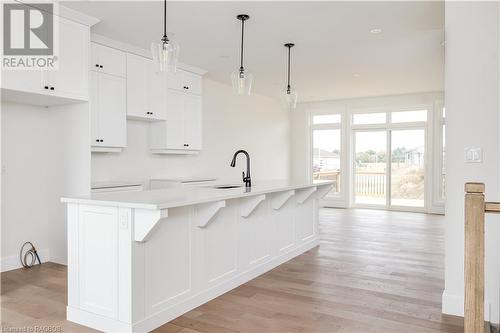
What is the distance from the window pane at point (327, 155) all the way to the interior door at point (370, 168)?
428 mm

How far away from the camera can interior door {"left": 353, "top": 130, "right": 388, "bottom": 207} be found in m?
8.87

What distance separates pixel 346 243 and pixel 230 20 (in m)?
3.23

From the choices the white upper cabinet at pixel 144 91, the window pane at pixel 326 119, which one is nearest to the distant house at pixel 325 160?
the window pane at pixel 326 119

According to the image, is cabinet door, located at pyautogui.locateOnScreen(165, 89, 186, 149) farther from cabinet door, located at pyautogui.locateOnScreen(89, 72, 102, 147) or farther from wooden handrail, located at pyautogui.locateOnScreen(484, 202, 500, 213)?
wooden handrail, located at pyautogui.locateOnScreen(484, 202, 500, 213)

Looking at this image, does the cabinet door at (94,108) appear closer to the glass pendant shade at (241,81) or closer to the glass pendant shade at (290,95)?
the glass pendant shade at (241,81)

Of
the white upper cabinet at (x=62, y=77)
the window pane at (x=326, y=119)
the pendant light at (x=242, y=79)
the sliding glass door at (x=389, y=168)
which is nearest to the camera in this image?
the white upper cabinet at (x=62, y=77)

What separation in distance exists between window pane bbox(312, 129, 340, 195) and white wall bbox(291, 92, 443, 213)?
0.16m

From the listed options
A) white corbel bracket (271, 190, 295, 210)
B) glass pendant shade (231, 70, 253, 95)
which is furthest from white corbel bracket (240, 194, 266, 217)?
glass pendant shade (231, 70, 253, 95)

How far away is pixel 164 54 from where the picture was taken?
9.79ft

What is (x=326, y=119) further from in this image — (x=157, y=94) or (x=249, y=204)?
(x=249, y=204)

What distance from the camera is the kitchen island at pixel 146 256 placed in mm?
2434

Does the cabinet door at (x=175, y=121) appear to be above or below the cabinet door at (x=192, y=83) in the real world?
below

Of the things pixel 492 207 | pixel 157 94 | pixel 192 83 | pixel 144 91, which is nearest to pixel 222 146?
pixel 192 83

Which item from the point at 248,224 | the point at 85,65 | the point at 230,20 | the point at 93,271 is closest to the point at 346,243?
the point at 248,224
